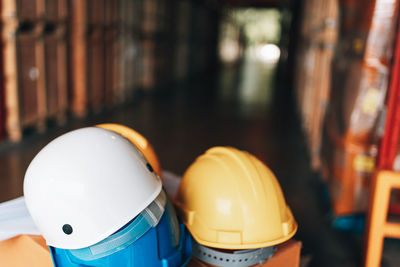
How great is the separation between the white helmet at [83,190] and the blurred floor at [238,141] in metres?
2.00

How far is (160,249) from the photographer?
1640 mm

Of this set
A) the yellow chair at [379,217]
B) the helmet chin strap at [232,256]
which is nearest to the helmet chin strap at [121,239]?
the helmet chin strap at [232,256]

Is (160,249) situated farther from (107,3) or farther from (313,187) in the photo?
(107,3)

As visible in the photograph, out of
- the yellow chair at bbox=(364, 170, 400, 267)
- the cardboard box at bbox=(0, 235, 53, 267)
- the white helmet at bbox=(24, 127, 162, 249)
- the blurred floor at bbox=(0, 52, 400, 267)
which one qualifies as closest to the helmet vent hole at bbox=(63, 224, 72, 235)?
the white helmet at bbox=(24, 127, 162, 249)

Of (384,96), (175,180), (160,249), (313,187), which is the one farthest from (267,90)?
(160,249)

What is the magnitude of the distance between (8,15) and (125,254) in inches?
180

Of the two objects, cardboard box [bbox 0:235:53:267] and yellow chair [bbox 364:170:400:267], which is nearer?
cardboard box [bbox 0:235:53:267]

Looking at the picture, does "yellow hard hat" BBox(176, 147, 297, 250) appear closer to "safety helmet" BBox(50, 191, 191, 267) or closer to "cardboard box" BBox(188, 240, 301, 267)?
"cardboard box" BBox(188, 240, 301, 267)

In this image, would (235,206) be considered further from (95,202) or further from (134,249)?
(95,202)

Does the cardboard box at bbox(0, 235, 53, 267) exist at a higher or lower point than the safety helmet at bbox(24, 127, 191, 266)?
lower

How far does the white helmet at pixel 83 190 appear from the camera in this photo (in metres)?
1.49

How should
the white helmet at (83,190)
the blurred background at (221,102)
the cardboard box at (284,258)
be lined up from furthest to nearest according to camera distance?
1. the blurred background at (221,102)
2. the cardboard box at (284,258)
3. the white helmet at (83,190)

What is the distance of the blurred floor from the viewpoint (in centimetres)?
345

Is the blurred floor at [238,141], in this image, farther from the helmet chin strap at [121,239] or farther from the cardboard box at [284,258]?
the helmet chin strap at [121,239]
